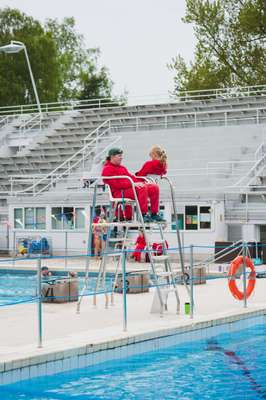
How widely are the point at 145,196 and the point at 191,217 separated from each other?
14763mm

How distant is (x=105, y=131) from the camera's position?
36531 mm

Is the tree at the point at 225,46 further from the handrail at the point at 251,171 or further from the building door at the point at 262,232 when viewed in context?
the building door at the point at 262,232

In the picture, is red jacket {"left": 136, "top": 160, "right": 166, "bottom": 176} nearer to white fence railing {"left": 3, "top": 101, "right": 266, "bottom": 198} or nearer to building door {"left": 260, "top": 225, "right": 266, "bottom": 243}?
building door {"left": 260, "top": 225, "right": 266, "bottom": 243}

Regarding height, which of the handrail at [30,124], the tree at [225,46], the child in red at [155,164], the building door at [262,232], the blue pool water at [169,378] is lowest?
the blue pool water at [169,378]

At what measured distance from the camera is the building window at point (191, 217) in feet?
92.3

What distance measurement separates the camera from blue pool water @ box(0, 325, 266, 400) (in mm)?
9797

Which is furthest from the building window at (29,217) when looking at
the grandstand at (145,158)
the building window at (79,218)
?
the building window at (79,218)

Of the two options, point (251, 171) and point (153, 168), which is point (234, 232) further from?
point (153, 168)

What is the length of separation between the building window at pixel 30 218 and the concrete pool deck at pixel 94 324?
574 inches

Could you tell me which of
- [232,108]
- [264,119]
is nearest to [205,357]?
[264,119]

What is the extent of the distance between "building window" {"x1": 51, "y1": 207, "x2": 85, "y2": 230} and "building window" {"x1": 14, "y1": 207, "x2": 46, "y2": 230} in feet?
1.73

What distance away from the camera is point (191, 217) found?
28.3 m

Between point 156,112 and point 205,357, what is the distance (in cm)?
2724

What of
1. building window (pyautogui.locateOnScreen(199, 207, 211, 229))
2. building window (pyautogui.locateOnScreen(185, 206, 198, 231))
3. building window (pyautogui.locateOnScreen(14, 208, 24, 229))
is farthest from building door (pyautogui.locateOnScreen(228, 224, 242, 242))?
building window (pyautogui.locateOnScreen(14, 208, 24, 229))
